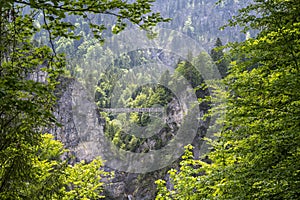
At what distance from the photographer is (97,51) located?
338ft

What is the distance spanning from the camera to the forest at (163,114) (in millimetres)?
3125

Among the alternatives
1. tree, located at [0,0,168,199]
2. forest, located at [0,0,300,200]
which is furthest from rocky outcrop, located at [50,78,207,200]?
tree, located at [0,0,168,199]

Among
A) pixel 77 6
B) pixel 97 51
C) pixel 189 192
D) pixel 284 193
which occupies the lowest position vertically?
pixel 189 192

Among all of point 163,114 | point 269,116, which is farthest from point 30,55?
point 163,114

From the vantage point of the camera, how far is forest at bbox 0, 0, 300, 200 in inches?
123

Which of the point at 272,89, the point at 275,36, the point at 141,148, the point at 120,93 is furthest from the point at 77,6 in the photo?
the point at 120,93

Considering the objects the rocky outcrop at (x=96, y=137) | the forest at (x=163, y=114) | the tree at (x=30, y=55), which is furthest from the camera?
the rocky outcrop at (x=96, y=137)

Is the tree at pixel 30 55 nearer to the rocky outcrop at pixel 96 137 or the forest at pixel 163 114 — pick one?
the forest at pixel 163 114

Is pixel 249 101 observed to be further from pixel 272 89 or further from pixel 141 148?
pixel 141 148

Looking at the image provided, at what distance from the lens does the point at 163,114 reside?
26438mm

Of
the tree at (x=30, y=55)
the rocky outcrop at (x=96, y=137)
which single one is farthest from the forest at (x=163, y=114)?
the rocky outcrop at (x=96, y=137)

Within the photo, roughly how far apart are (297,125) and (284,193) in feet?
3.31

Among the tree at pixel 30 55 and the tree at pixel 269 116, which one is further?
the tree at pixel 269 116

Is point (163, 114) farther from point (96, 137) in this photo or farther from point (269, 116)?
point (269, 116)
